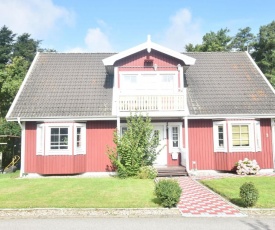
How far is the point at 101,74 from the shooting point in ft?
65.6

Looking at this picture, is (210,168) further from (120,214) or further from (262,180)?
(120,214)

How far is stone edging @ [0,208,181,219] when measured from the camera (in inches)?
328

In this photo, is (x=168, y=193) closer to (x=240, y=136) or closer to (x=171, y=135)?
(x=171, y=135)

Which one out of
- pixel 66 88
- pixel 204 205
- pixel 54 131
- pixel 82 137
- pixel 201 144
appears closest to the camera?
pixel 204 205

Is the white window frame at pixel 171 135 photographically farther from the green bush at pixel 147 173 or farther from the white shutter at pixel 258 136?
the white shutter at pixel 258 136

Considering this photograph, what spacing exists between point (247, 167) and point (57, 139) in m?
10.2

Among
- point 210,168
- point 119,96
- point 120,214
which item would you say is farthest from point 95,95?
point 120,214

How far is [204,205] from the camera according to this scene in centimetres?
935

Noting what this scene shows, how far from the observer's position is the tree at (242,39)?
→ 47094 millimetres

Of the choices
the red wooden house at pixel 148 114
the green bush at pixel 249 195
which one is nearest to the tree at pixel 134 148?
the red wooden house at pixel 148 114

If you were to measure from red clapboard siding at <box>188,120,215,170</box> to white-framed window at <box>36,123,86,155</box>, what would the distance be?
20.6 feet

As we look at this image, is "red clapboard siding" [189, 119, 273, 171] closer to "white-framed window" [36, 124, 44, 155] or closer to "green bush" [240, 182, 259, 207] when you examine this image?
"green bush" [240, 182, 259, 207]

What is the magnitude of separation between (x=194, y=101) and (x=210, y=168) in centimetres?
400

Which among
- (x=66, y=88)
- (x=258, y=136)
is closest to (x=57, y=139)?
(x=66, y=88)
